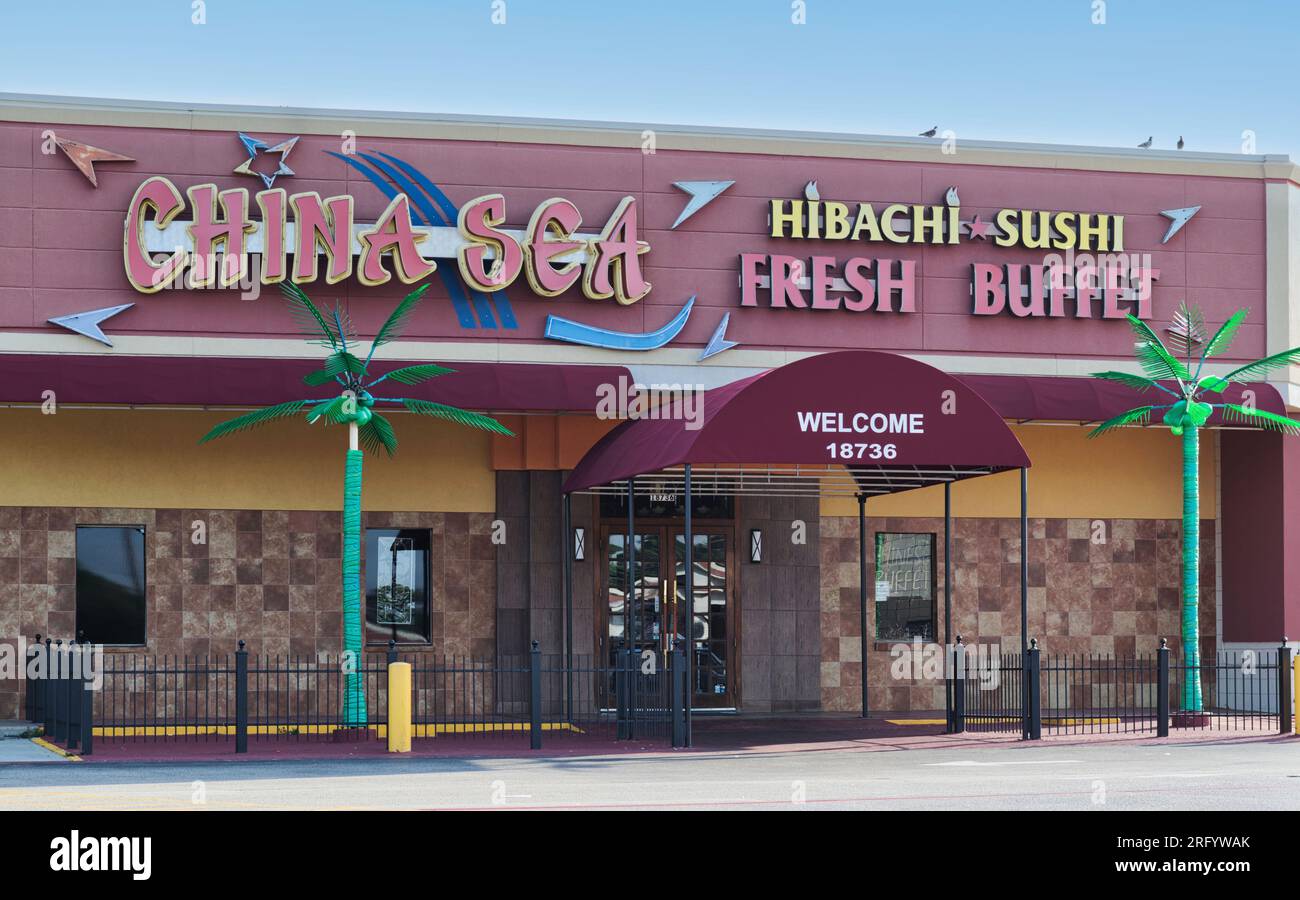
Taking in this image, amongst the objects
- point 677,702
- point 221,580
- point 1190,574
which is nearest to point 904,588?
point 1190,574

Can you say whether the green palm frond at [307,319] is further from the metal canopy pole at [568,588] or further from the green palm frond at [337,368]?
the metal canopy pole at [568,588]

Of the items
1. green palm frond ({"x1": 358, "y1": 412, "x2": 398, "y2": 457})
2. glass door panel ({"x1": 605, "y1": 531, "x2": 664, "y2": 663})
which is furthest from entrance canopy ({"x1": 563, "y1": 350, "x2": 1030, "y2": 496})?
glass door panel ({"x1": 605, "y1": 531, "x2": 664, "y2": 663})

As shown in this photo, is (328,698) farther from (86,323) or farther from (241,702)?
(86,323)

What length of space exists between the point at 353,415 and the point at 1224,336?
13001 millimetres

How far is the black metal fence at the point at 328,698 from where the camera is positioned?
19.9 m

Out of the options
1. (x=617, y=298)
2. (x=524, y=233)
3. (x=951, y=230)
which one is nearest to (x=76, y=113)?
(x=524, y=233)

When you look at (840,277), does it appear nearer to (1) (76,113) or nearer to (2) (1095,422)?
(2) (1095,422)

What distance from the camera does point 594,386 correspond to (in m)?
23.8

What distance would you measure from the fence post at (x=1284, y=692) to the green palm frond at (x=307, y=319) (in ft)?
43.0

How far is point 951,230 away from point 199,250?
11.1 m

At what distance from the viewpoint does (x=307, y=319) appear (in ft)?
76.6

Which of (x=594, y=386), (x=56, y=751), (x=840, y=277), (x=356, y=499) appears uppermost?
(x=840, y=277)

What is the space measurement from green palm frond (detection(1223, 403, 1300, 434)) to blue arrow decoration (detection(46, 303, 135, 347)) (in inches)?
631

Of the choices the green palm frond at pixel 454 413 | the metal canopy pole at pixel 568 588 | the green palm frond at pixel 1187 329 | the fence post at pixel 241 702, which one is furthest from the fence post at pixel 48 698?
the green palm frond at pixel 1187 329
